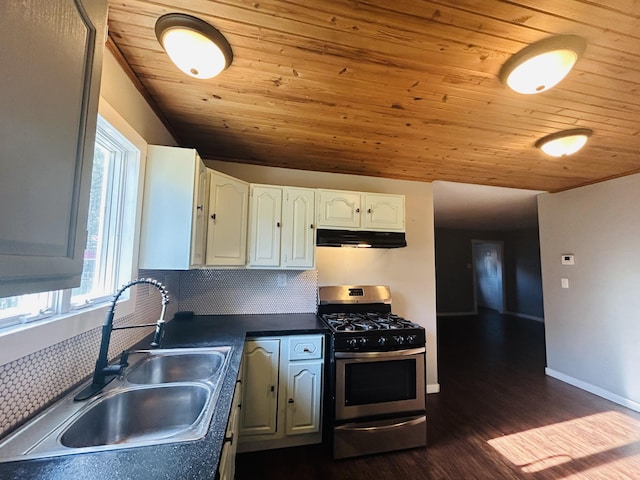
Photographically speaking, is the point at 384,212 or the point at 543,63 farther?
the point at 384,212

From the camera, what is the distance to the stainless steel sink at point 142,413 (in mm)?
1070

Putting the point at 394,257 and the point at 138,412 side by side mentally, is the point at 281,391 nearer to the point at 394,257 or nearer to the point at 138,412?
the point at 138,412

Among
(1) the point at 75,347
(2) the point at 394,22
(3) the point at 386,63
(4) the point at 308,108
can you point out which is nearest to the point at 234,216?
(4) the point at 308,108

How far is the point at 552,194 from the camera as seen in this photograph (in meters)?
3.71

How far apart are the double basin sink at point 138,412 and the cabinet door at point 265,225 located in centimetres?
90

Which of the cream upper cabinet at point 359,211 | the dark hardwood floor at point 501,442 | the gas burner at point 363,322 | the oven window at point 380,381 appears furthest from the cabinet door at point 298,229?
the dark hardwood floor at point 501,442

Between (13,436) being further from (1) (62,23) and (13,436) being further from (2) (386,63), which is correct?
(2) (386,63)

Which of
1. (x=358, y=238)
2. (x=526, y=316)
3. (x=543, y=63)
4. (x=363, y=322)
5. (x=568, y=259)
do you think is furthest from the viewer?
(x=526, y=316)

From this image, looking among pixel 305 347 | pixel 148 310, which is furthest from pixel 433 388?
pixel 148 310

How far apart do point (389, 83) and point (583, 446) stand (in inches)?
121

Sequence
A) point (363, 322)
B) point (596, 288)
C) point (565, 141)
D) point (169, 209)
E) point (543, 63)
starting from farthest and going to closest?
point (596, 288)
point (363, 322)
point (565, 141)
point (169, 209)
point (543, 63)

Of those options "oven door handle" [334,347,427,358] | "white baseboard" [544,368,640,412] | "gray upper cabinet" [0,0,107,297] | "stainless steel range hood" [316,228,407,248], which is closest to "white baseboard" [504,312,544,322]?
"white baseboard" [544,368,640,412]

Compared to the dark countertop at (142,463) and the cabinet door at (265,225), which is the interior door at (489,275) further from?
the dark countertop at (142,463)

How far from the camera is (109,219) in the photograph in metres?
1.54
